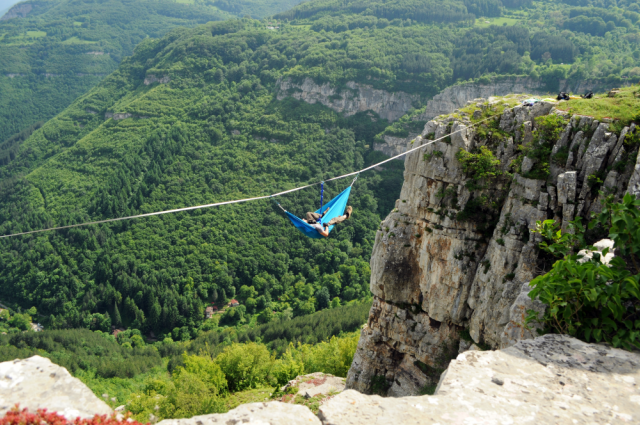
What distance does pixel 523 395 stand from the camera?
588 centimetres

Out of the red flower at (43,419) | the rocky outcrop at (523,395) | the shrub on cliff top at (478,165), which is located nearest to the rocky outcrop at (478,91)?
the shrub on cliff top at (478,165)

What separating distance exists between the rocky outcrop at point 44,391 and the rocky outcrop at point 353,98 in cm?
11013

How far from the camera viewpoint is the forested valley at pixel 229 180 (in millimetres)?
63031

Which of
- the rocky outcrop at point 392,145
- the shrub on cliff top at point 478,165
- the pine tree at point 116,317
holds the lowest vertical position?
the pine tree at point 116,317

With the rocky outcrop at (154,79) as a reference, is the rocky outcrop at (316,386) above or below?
below

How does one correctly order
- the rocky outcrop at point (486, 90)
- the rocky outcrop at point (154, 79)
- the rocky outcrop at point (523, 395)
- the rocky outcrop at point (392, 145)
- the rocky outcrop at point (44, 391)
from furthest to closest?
the rocky outcrop at point (154, 79), the rocky outcrop at point (392, 145), the rocky outcrop at point (486, 90), the rocky outcrop at point (523, 395), the rocky outcrop at point (44, 391)

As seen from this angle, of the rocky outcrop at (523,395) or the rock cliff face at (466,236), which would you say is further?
the rock cliff face at (466,236)

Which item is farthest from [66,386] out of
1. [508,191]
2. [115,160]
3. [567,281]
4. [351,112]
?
[351,112]

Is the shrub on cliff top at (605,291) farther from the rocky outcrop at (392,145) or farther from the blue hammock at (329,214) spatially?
the rocky outcrop at (392,145)

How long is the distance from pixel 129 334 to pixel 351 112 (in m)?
75.1

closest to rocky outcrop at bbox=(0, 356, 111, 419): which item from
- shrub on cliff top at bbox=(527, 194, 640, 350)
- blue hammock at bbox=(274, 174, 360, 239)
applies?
shrub on cliff top at bbox=(527, 194, 640, 350)

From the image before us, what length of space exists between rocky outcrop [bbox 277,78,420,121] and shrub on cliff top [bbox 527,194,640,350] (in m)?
108

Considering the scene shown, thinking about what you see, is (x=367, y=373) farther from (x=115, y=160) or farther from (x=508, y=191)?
(x=115, y=160)

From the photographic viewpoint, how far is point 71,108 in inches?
5064
